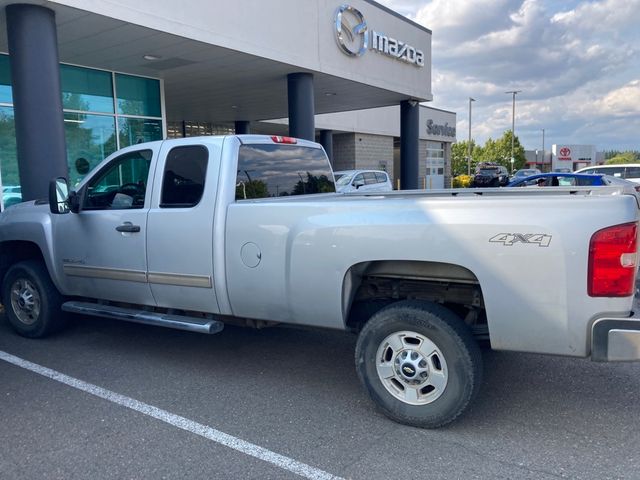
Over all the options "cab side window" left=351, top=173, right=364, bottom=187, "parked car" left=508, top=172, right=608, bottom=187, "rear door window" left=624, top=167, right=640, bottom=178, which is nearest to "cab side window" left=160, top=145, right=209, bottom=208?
"cab side window" left=351, top=173, right=364, bottom=187

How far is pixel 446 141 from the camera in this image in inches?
1572

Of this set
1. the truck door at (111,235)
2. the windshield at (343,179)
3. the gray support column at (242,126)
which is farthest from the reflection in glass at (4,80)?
the gray support column at (242,126)

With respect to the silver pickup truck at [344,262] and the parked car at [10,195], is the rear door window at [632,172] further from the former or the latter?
the parked car at [10,195]

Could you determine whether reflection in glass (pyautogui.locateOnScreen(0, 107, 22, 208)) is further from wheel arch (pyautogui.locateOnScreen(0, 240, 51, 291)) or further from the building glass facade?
wheel arch (pyautogui.locateOnScreen(0, 240, 51, 291))

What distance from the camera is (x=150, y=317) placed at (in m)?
4.86

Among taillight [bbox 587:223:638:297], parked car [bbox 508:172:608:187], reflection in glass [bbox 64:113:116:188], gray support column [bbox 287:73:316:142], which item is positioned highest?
gray support column [bbox 287:73:316:142]

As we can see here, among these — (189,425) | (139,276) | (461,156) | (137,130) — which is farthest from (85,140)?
(461,156)

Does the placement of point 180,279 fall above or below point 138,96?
below

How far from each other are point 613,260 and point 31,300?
5.54m

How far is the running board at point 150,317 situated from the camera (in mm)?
4527

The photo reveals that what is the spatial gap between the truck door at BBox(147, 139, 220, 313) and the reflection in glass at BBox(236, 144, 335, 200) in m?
0.28

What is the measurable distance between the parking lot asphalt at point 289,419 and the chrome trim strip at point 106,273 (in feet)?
2.61

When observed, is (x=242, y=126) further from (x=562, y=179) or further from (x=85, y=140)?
(x=562, y=179)

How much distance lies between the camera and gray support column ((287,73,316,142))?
1348 centimetres
